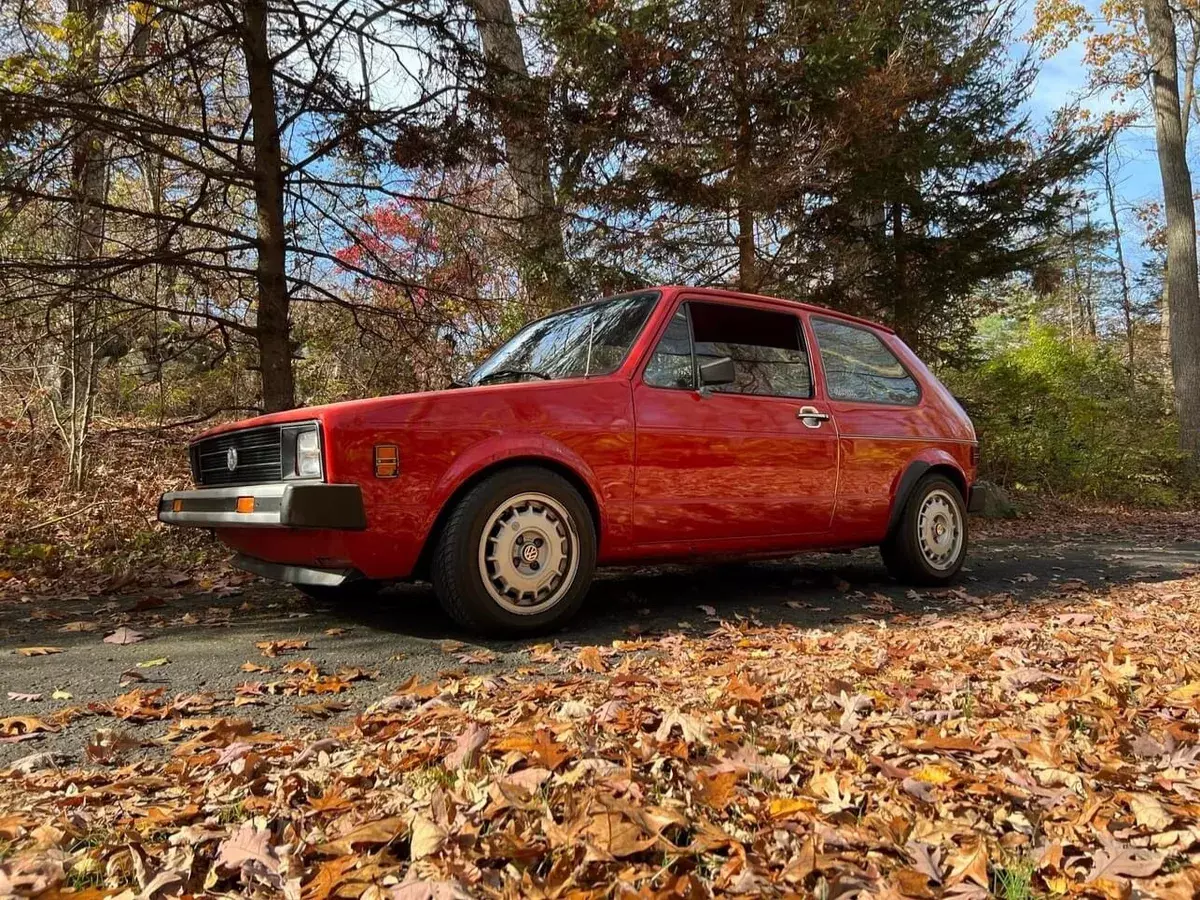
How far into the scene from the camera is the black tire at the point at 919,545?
504 centimetres

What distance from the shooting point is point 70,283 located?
5699 millimetres

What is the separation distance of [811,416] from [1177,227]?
15.6 metres

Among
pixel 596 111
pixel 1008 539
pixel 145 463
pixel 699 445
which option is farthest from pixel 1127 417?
pixel 145 463

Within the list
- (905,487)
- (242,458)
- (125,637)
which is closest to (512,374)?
(242,458)

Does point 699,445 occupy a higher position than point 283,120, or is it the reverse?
point 283,120

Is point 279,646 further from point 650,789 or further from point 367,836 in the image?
point 650,789

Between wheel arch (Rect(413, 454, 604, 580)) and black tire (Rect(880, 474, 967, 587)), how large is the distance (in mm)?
2501

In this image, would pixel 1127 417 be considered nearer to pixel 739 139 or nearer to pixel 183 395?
pixel 739 139

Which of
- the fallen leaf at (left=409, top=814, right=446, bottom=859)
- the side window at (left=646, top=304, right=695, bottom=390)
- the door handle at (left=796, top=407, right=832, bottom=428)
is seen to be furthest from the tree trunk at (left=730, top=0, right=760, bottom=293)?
the fallen leaf at (left=409, top=814, right=446, bottom=859)

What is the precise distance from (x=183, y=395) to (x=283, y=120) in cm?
507

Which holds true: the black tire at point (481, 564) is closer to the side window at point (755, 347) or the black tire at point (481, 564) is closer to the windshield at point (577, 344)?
the windshield at point (577, 344)

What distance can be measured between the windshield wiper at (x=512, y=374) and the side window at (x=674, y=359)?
1.88 feet

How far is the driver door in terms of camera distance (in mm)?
3893

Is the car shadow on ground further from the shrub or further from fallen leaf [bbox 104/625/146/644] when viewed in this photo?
the shrub
